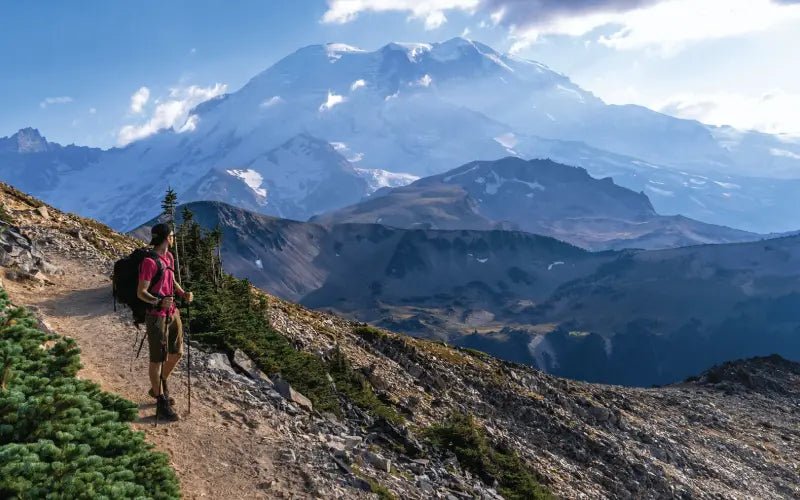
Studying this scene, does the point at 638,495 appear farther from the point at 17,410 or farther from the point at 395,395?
the point at 17,410

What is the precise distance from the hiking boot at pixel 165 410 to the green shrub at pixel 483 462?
1406cm

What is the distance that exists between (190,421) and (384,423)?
36.9 feet

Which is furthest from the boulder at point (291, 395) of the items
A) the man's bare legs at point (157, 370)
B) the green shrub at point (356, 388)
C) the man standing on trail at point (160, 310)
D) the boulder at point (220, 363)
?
the man standing on trail at point (160, 310)

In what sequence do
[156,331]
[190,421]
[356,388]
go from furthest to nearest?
[356,388]
[190,421]
[156,331]

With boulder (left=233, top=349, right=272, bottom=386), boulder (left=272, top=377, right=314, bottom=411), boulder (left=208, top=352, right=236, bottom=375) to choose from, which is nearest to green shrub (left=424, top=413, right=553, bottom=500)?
boulder (left=272, top=377, right=314, bottom=411)

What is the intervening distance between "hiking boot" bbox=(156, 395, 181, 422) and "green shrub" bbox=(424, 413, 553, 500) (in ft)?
46.1

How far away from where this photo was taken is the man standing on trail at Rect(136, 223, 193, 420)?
15.8 metres

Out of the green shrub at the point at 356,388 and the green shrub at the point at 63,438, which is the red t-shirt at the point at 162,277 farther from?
the green shrub at the point at 356,388

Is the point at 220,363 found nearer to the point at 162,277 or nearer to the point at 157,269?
the point at 162,277

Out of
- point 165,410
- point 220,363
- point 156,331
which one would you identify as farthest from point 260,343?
point 156,331

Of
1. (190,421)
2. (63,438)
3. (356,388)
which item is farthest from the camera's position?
(356,388)

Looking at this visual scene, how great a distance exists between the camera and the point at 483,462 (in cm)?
2808

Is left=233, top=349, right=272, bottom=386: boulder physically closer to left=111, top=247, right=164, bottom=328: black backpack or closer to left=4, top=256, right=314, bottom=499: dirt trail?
left=4, top=256, right=314, bottom=499: dirt trail

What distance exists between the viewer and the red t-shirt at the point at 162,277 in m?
15.8
